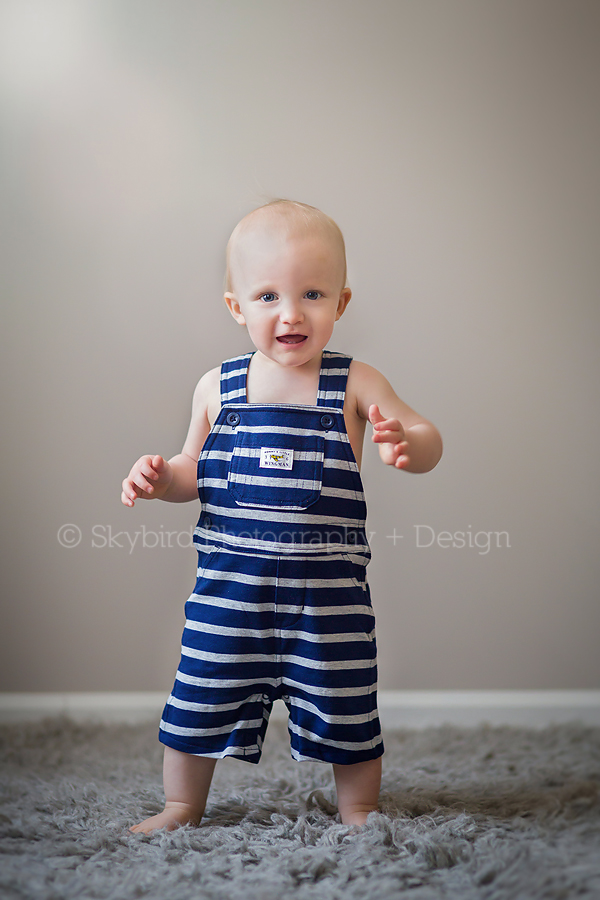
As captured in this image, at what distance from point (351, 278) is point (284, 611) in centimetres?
69

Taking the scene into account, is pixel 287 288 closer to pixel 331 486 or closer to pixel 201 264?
pixel 331 486

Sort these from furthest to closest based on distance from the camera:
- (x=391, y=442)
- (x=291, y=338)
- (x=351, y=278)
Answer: (x=351, y=278) → (x=291, y=338) → (x=391, y=442)

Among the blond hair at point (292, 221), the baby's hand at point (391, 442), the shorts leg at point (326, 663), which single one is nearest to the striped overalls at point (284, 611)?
the shorts leg at point (326, 663)

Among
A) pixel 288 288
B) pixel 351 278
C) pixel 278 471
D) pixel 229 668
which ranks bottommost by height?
pixel 229 668

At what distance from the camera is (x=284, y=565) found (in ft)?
2.81

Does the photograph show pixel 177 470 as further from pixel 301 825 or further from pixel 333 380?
pixel 301 825

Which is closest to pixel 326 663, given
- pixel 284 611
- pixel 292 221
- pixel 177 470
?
pixel 284 611

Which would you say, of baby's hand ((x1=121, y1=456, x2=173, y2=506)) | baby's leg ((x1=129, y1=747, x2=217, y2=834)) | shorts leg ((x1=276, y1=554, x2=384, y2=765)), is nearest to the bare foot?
baby's leg ((x1=129, y1=747, x2=217, y2=834))

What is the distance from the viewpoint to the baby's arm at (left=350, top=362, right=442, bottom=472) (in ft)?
2.55

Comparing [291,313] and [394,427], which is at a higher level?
[291,313]

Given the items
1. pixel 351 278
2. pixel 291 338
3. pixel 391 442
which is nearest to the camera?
pixel 391 442

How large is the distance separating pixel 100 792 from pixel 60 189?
1.00 meters

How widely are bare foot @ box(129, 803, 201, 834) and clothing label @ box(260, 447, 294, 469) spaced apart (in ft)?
1.42

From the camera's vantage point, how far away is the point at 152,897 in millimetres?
697
